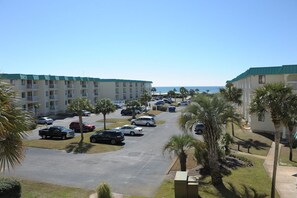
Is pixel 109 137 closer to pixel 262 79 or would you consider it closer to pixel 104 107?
pixel 104 107

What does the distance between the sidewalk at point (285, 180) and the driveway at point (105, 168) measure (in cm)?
729

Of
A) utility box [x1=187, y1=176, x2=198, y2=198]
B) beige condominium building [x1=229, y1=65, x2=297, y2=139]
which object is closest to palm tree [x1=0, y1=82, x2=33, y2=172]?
utility box [x1=187, y1=176, x2=198, y2=198]

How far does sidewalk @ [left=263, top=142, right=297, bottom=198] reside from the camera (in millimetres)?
17203

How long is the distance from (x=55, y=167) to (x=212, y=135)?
38.7 feet

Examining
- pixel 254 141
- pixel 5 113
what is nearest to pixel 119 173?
pixel 5 113

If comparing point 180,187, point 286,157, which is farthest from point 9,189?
point 286,157

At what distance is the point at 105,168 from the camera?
71.7 feet

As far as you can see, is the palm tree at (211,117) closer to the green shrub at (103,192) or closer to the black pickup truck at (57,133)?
the green shrub at (103,192)

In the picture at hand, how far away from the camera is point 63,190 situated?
16828 millimetres

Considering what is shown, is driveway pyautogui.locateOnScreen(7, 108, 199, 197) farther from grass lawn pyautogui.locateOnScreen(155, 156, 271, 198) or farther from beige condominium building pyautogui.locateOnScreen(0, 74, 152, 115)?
beige condominium building pyautogui.locateOnScreen(0, 74, 152, 115)

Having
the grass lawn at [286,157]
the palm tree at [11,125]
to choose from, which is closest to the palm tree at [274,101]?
the grass lawn at [286,157]

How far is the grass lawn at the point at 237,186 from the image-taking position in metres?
16.3

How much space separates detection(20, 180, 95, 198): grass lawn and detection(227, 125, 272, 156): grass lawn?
17903 millimetres

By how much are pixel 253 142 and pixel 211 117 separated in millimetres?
17437
